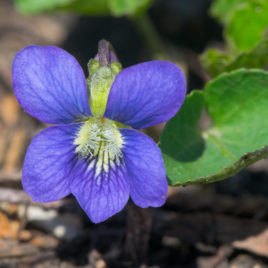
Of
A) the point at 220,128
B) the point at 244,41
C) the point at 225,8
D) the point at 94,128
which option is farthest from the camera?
the point at 225,8

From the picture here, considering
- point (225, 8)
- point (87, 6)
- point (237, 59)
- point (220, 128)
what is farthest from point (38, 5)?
point (220, 128)

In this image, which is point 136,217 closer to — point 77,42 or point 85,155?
point 85,155

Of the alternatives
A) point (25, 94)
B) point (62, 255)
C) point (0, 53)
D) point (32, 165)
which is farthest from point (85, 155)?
point (0, 53)

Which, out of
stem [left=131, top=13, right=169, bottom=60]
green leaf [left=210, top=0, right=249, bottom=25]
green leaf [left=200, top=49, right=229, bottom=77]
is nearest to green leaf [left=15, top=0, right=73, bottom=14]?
stem [left=131, top=13, right=169, bottom=60]

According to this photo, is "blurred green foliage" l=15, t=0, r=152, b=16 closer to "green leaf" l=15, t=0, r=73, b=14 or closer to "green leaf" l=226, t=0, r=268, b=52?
"green leaf" l=15, t=0, r=73, b=14

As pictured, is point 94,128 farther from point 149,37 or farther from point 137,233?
point 149,37

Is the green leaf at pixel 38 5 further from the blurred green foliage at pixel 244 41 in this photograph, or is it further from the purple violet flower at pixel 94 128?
the purple violet flower at pixel 94 128
